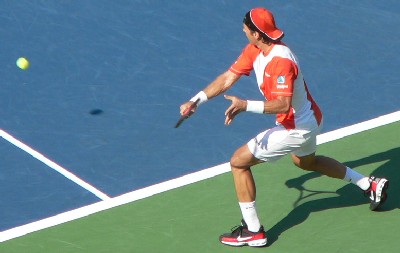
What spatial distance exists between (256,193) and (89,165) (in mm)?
2050

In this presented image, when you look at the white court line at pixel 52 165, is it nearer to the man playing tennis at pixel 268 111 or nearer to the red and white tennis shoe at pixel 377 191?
the man playing tennis at pixel 268 111

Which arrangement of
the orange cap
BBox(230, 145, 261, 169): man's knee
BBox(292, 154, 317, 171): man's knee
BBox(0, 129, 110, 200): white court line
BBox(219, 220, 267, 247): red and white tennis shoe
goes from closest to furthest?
the orange cap
BBox(230, 145, 261, 169): man's knee
BBox(219, 220, 267, 247): red and white tennis shoe
BBox(292, 154, 317, 171): man's knee
BBox(0, 129, 110, 200): white court line

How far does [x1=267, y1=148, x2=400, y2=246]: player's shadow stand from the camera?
12.0m

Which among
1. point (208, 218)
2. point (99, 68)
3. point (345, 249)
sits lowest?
point (345, 249)

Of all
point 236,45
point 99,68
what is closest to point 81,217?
point 99,68

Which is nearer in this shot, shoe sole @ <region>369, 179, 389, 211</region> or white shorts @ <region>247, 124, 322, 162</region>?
white shorts @ <region>247, 124, 322, 162</region>

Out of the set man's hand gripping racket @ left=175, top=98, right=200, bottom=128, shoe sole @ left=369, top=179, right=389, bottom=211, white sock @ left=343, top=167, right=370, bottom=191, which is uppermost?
man's hand gripping racket @ left=175, top=98, right=200, bottom=128

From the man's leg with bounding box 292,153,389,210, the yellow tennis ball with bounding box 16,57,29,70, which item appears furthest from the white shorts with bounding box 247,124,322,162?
the yellow tennis ball with bounding box 16,57,29,70

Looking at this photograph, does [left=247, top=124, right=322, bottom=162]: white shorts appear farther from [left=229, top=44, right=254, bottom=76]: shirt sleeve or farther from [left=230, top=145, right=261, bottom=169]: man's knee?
[left=229, top=44, right=254, bottom=76]: shirt sleeve

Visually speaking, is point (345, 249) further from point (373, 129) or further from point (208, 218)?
point (373, 129)

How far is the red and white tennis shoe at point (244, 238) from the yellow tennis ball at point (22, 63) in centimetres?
465

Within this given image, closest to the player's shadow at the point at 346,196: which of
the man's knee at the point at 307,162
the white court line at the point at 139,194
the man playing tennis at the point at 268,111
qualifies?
the man playing tennis at the point at 268,111

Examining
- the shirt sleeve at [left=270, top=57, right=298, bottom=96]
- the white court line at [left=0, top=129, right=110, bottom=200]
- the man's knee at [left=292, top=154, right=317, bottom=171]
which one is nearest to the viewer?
the shirt sleeve at [left=270, top=57, right=298, bottom=96]

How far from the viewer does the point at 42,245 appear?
1173 cm
